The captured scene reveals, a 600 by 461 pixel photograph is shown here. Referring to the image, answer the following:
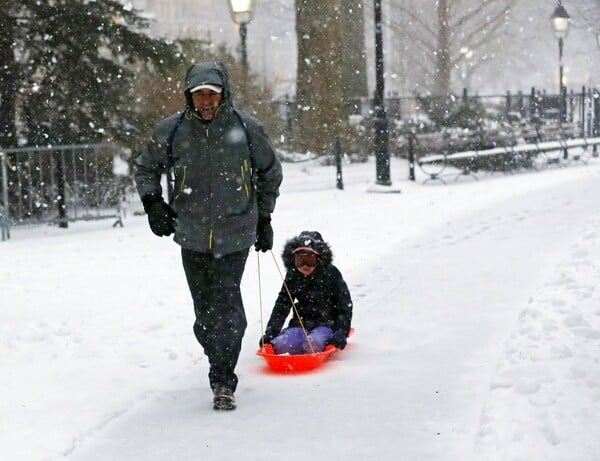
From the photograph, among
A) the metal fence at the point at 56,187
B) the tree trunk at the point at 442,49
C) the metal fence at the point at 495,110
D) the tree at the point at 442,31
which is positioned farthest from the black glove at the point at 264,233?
the tree trunk at the point at 442,49

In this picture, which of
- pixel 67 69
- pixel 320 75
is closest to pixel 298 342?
pixel 67 69

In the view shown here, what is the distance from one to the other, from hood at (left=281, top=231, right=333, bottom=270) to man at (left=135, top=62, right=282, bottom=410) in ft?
2.90

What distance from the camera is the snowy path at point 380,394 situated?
4.91 meters

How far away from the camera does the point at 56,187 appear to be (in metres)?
14.6

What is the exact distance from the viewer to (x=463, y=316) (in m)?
8.06

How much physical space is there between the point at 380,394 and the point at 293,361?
72 centimetres

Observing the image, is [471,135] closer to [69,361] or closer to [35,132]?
[35,132]

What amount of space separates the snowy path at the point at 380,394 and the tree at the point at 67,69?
6822 millimetres

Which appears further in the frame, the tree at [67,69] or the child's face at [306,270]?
the tree at [67,69]

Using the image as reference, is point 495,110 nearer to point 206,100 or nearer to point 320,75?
point 320,75

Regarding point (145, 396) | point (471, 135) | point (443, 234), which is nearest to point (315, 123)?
point (471, 135)

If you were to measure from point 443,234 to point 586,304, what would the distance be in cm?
517

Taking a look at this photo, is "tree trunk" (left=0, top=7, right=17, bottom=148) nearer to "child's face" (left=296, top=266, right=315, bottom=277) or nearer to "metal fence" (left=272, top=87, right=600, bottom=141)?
"metal fence" (left=272, top=87, right=600, bottom=141)

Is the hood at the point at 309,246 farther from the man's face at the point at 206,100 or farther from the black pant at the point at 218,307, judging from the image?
the man's face at the point at 206,100
